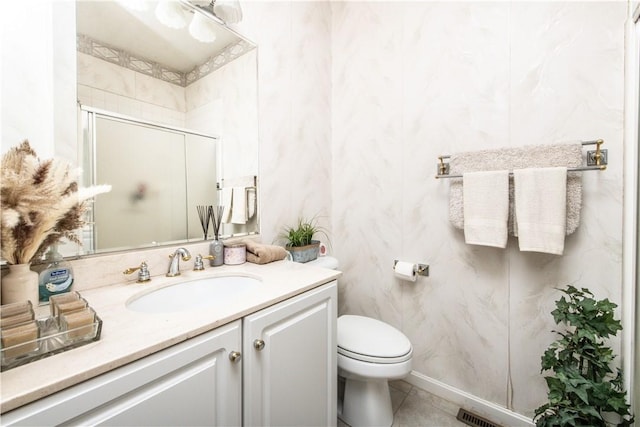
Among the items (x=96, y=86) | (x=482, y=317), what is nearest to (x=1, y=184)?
(x=96, y=86)

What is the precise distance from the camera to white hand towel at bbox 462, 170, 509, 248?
47.8 inches

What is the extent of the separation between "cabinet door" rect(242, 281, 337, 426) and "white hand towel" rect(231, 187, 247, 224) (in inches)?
24.7

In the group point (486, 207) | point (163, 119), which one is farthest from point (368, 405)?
point (163, 119)

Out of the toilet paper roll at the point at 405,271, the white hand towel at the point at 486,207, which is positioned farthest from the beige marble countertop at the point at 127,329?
the white hand towel at the point at 486,207

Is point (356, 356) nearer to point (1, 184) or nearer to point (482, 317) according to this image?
point (482, 317)

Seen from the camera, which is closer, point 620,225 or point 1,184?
point 1,184

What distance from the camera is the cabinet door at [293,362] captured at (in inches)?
31.5

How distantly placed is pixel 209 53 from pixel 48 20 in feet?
1.86

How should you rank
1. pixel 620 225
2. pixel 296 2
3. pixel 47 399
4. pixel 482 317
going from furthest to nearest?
1. pixel 296 2
2. pixel 482 317
3. pixel 620 225
4. pixel 47 399

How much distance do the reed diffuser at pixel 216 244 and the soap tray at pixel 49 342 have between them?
2.08 ft

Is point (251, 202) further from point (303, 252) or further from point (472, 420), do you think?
point (472, 420)

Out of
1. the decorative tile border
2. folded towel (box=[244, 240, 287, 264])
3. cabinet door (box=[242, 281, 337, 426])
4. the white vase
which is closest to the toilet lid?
cabinet door (box=[242, 281, 337, 426])

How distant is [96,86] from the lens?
0.97 meters

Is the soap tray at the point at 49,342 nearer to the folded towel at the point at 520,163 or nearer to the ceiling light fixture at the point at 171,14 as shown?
the ceiling light fixture at the point at 171,14
